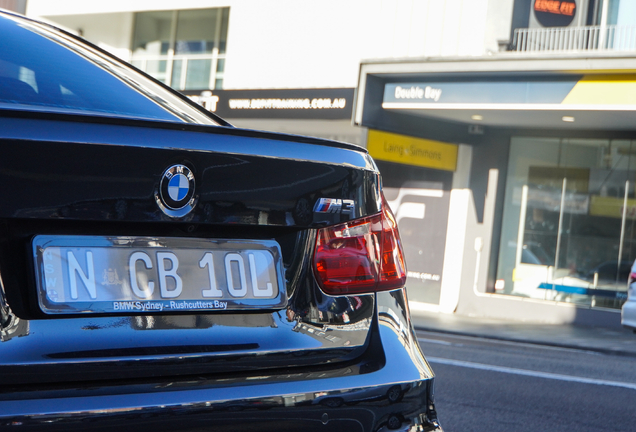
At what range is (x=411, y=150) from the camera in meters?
15.2

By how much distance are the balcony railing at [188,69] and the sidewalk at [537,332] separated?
738 centimetres

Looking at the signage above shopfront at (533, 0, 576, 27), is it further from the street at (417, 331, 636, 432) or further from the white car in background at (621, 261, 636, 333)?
the street at (417, 331, 636, 432)

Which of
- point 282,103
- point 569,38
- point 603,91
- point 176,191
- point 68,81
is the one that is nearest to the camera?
point 176,191

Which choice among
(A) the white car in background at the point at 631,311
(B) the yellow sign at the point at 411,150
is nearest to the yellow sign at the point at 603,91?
(B) the yellow sign at the point at 411,150

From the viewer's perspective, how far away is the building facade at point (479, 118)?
520 inches

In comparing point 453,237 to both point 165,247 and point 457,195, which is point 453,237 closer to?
point 457,195

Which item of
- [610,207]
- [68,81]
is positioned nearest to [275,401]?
[68,81]

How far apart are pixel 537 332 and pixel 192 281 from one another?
1170 cm

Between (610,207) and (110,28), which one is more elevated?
(110,28)

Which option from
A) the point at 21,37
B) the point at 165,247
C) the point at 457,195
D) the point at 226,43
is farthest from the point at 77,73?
the point at 226,43

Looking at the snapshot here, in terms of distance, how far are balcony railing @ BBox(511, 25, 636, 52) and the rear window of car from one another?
40.5 feet

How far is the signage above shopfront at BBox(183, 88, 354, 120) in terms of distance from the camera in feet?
50.3

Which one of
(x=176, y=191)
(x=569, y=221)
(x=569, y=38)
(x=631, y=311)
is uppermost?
(x=569, y=38)

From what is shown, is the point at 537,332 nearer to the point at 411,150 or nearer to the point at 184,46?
the point at 411,150
